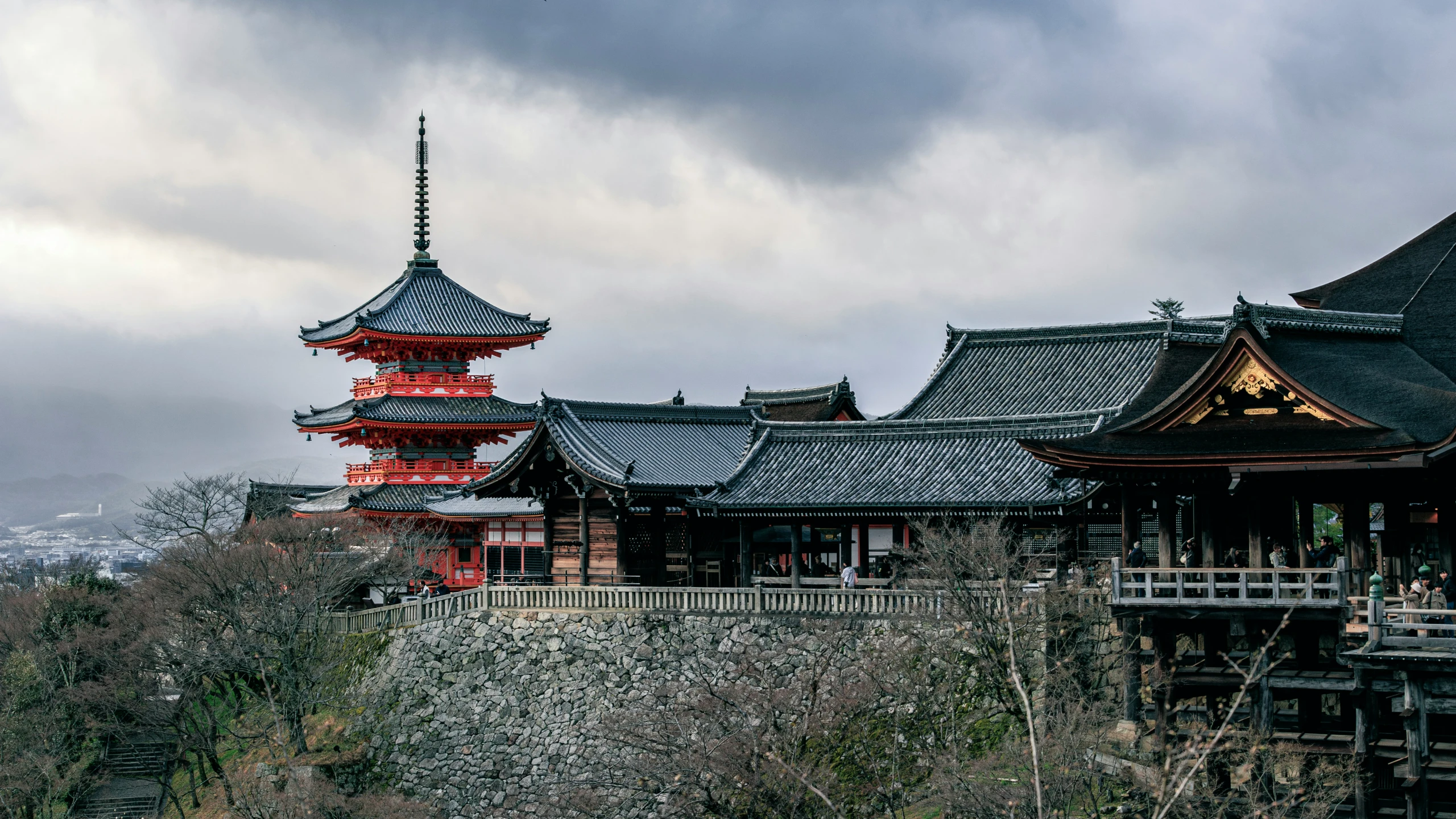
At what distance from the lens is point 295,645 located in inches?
1438

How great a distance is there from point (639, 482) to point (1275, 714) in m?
17.4

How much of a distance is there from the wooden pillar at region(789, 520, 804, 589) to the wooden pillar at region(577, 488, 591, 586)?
5747mm

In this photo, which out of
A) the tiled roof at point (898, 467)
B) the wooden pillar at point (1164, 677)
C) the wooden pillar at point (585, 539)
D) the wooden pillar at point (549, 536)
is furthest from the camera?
the wooden pillar at point (549, 536)

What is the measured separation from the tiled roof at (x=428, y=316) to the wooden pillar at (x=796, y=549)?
2028 centimetres

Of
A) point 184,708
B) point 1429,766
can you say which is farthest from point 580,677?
point 1429,766

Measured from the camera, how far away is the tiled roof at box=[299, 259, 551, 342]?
169 ft

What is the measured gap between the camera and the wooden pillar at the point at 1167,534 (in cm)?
2562

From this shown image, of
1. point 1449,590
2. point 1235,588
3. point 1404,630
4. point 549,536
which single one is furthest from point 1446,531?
point 549,536

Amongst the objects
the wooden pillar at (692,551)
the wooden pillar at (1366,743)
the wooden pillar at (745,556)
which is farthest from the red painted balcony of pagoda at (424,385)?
the wooden pillar at (1366,743)

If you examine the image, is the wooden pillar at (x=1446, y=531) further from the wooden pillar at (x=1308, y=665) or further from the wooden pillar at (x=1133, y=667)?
the wooden pillar at (x=1133, y=667)

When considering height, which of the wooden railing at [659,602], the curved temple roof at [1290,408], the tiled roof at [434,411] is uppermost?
the tiled roof at [434,411]

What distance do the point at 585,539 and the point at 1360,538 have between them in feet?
67.6

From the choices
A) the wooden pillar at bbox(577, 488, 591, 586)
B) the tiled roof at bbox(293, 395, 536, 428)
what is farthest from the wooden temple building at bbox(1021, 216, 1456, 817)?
the tiled roof at bbox(293, 395, 536, 428)

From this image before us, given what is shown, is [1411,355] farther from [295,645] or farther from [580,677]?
[295,645]
